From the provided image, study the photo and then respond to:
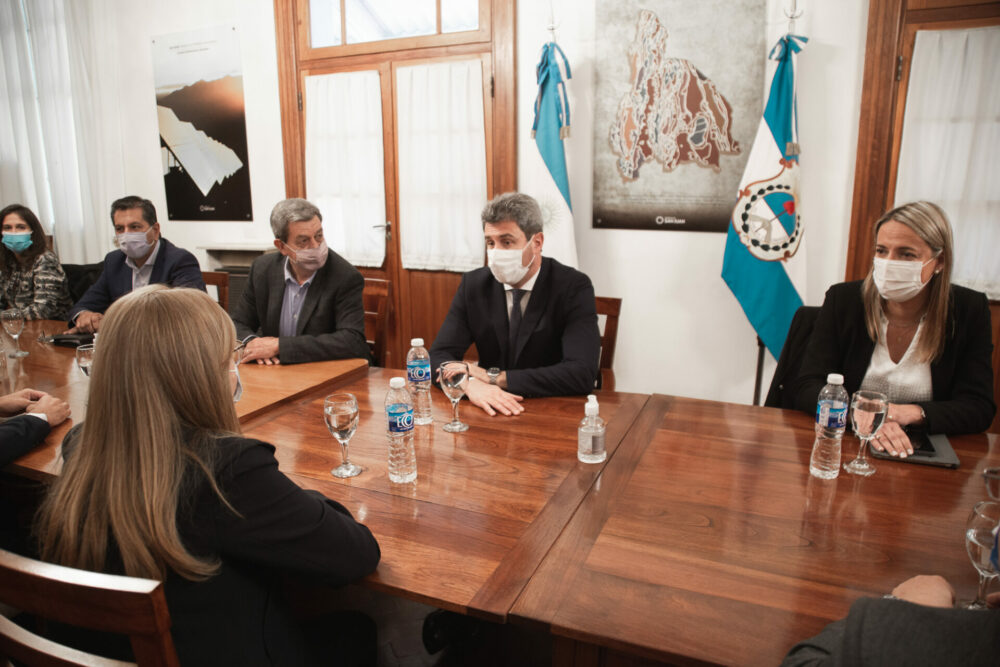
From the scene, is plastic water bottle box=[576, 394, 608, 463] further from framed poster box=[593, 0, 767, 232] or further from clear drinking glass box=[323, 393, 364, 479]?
framed poster box=[593, 0, 767, 232]

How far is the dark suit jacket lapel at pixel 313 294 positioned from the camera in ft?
8.75

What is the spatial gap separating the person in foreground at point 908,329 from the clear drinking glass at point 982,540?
819mm

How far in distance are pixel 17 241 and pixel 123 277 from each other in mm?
808

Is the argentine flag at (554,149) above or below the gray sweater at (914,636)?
above

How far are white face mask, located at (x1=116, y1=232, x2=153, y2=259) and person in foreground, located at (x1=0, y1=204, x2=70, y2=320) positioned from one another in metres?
0.59

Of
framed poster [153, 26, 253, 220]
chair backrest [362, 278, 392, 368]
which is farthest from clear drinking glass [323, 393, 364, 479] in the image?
framed poster [153, 26, 253, 220]

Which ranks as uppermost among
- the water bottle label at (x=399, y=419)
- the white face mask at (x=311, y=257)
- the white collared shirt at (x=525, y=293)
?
the white face mask at (x=311, y=257)

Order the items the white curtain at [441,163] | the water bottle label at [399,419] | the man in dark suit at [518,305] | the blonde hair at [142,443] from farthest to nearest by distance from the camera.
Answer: the white curtain at [441,163]
the man in dark suit at [518,305]
the water bottle label at [399,419]
the blonde hair at [142,443]

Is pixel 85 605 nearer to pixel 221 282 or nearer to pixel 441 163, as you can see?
pixel 221 282

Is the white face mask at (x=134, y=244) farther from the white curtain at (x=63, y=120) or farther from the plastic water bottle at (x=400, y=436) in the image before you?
the white curtain at (x=63, y=120)

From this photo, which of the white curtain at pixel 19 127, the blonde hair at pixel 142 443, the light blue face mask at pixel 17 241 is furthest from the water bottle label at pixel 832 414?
the white curtain at pixel 19 127

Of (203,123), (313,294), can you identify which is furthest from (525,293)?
(203,123)

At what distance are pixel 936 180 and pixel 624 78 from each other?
165 centimetres

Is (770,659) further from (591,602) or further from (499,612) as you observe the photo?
(499,612)
